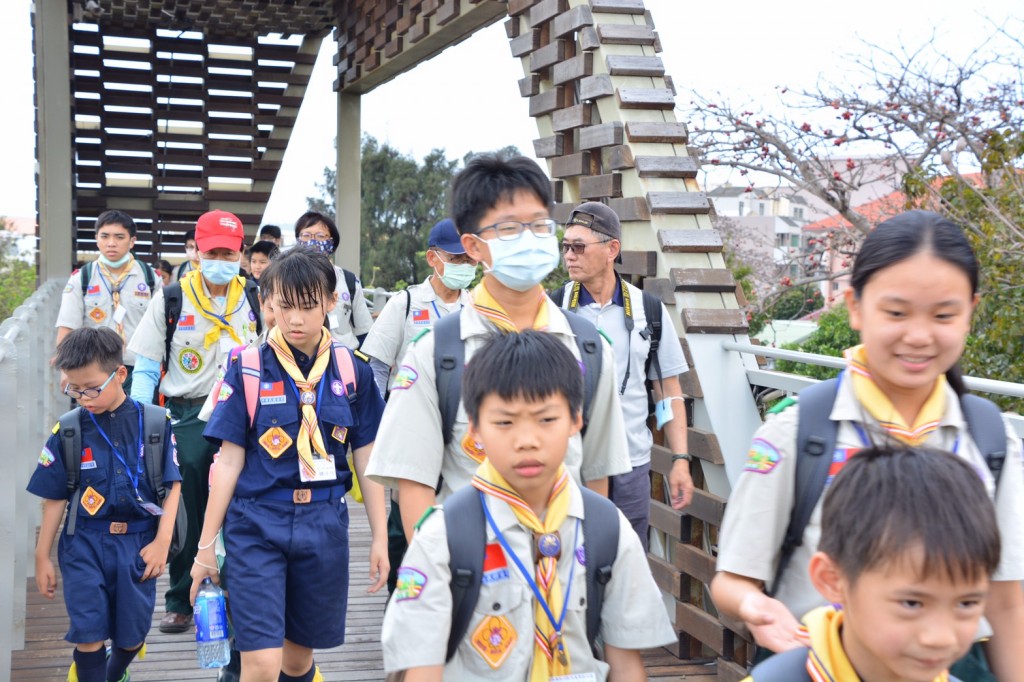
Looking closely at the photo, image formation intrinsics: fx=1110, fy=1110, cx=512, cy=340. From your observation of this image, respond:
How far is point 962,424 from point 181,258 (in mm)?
13947

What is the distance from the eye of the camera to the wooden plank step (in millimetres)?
5488

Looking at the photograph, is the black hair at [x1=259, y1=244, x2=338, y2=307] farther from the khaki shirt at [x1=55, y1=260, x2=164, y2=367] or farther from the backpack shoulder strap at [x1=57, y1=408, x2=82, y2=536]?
the khaki shirt at [x1=55, y1=260, x2=164, y2=367]

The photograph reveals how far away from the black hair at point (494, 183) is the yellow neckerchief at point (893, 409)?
1.14 m

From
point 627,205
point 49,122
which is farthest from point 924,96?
point 49,122

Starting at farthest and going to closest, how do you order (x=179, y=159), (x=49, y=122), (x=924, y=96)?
(x=179, y=159) → (x=49, y=122) → (x=924, y=96)

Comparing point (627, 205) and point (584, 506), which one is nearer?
point (584, 506)

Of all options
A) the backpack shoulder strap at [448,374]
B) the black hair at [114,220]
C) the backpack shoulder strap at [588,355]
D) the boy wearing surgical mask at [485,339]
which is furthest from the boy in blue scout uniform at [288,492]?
the black hair at [114,220]

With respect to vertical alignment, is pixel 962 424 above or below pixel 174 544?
above

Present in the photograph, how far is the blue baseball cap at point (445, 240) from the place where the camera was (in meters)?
5.37

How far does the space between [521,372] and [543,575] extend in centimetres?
44

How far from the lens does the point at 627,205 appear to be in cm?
552

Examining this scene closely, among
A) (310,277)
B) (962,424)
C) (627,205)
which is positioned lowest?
(962,424)

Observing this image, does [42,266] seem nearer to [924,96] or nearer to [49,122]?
[49,122]

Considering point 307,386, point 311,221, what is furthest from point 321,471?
point 311,221
